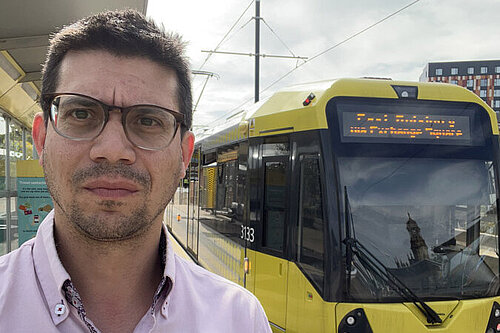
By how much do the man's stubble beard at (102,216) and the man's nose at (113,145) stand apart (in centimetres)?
2

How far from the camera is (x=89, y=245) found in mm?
1511

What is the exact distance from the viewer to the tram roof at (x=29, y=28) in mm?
4427

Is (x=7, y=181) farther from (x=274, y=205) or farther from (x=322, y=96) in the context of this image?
(x=322, y=96)

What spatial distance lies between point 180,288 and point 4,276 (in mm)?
571

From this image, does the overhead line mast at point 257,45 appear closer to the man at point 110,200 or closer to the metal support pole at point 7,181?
the metal support pole at point 7,181

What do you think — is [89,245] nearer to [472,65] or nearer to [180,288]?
[180,288]

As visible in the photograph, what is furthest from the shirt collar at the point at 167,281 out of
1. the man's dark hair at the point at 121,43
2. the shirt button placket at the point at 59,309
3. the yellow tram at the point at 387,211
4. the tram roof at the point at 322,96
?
the tram roof at the point at 322,96

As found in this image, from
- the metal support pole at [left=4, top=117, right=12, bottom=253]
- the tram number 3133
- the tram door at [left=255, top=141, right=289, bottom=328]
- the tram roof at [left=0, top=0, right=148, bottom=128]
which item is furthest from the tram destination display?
the metal support pole at [left=4, top=117, right=12, bottom=253]

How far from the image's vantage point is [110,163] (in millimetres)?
1483

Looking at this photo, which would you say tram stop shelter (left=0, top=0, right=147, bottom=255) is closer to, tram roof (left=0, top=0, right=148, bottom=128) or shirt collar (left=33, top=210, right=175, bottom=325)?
tram roof (left=0, top=0, right=148, bottom=128)

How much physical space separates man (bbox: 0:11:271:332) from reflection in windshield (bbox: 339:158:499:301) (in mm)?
3099

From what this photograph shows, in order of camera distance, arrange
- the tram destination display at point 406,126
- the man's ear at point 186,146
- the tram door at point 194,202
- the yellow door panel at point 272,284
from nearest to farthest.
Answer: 1. the man's ear at point 186,146
2. the tram destination display at point 406,126
3. the yellow door panel at point 272,284
4. the tram door at point 194,202

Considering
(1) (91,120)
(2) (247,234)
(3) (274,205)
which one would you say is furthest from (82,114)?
(2) (247,234)

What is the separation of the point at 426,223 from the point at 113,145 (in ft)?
13.1
